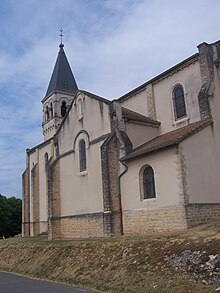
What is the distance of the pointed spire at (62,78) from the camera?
1884 inches

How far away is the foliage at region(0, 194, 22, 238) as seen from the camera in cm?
5819

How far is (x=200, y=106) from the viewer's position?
19281mm

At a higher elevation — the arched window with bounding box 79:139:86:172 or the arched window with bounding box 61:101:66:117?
the arched window with bounding box 61:101:66:117

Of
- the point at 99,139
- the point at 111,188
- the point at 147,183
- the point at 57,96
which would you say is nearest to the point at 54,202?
the point at 99,139

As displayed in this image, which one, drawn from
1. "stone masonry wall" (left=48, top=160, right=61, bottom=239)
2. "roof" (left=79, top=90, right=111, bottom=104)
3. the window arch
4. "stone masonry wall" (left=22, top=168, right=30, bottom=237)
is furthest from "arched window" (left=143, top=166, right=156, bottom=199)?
"stone masonry wall" (left=22, top=168, right=30, bottom=237)

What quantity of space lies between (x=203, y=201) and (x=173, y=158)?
2.52 meters

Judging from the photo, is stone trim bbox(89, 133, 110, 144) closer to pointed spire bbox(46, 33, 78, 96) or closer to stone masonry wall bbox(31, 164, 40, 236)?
stone masonry wall bbox(31, 164, 40, 236)

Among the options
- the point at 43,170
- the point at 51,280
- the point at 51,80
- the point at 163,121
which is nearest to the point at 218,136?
the point at 163,121

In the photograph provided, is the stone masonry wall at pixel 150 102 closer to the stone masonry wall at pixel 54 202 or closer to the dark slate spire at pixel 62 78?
the stone masonry wall at pixel 54 202

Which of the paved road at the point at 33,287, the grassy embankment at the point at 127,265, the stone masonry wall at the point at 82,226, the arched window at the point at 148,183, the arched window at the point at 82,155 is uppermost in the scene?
the arched window at the point at 82,155

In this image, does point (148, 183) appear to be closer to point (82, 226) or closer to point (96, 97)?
point (82, 226)

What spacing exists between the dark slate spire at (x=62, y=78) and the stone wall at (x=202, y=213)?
33.8 metres

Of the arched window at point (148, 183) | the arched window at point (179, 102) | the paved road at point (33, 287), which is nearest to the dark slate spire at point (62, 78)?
the arched window at point (179, 102)

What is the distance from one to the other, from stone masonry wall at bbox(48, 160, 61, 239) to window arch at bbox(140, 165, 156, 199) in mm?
9197
